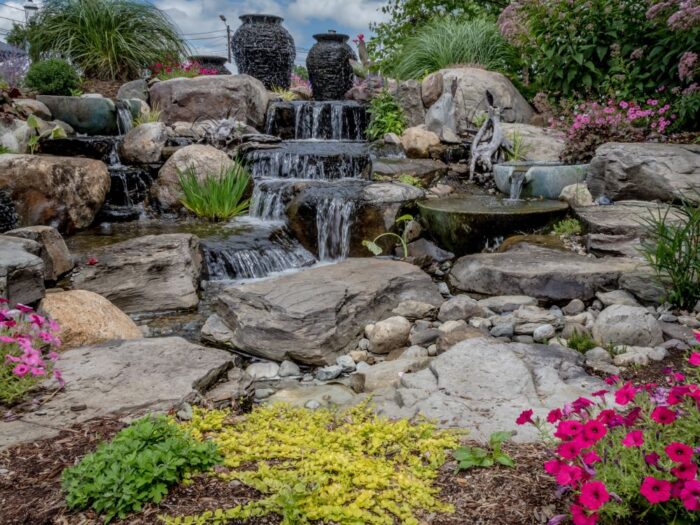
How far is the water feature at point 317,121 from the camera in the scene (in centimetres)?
1142

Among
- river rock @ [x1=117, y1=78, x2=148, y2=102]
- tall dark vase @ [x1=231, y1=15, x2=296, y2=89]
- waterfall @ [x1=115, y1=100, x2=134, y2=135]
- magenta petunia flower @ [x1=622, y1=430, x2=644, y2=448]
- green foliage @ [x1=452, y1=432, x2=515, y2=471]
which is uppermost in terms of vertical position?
tall dark vase @ [x1=231, y1=15, x2=296, y2=89]

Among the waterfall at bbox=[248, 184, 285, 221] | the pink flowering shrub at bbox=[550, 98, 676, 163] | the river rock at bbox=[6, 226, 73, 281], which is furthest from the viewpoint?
the pink flowering shrub at bbox=[550, 98, 676, 163]

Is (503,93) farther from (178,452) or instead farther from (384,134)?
(178,452)

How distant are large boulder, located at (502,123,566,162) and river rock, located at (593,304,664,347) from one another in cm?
507

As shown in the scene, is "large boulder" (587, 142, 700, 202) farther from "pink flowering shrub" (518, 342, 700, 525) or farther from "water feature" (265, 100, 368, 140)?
"water feature" (265, 100, 368, 140)

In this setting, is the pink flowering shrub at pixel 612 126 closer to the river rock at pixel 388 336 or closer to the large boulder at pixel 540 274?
the large boulder at pixel 540 274

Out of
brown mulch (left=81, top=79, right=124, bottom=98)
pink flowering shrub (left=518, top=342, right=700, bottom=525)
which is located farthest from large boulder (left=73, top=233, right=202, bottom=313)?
brown mulch (left=81, top=79, right=124, bottom=98)

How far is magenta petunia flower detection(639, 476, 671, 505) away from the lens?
4.95 feet

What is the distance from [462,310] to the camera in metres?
4.66

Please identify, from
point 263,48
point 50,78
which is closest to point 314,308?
point 50,78

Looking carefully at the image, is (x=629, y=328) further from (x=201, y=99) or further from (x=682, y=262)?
(x=201, y=99)

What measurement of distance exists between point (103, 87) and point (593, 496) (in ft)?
42.7

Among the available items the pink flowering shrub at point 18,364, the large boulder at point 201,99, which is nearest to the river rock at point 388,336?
the pink flowering shrub at point 18,364

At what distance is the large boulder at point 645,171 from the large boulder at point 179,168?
4.83 meters
